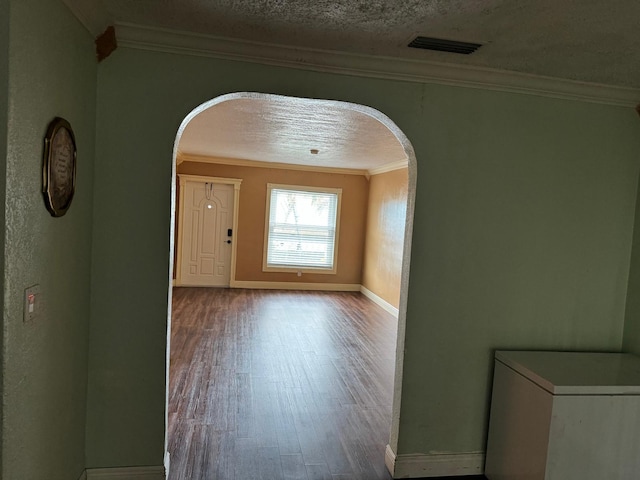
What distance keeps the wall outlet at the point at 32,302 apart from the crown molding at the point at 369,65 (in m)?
1.23

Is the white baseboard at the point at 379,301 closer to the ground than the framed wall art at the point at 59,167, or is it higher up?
closer to the ground

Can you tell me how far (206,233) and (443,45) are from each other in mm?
6790

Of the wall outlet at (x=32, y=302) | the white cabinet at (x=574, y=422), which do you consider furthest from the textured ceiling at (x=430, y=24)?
the white cabinet at (x=574, y=422)

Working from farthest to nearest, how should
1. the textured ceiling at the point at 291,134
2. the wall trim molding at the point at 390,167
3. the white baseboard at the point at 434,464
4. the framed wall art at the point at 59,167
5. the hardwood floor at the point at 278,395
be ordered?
the wall trim molding at the point at 390,167 → the textured ceiling at the point at 291,134 → the hardwood floor at the point at 278,395 → the white baseboard at the point at 434,464 → the framed wall art at the point at 59,167

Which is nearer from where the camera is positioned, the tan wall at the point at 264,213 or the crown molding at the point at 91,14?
the crown molding at the point at 91,14

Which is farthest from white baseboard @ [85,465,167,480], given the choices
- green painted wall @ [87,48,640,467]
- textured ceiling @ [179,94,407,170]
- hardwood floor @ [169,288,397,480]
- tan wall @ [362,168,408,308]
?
tan wall @ [362,168,408,308]

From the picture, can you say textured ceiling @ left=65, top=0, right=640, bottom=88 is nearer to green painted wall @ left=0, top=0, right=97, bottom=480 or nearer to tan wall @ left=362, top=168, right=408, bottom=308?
green painted wall @ left=0, top=0, right=97, bottom=480

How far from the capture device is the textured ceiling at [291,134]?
3576 mm

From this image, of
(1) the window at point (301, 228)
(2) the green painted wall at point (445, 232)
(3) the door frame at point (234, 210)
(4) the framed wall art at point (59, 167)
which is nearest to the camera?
(4) the framed wall art at point (59, 167)

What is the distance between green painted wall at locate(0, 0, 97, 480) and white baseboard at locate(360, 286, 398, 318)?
17.1ft

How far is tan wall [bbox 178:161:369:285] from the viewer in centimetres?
809

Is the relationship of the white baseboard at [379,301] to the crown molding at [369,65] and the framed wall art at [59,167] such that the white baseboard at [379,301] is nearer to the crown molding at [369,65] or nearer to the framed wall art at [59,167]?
the crown molding at [369,65]

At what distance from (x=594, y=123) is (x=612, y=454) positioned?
1.80 m

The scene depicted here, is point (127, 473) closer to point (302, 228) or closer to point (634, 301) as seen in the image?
point (634, 301)
